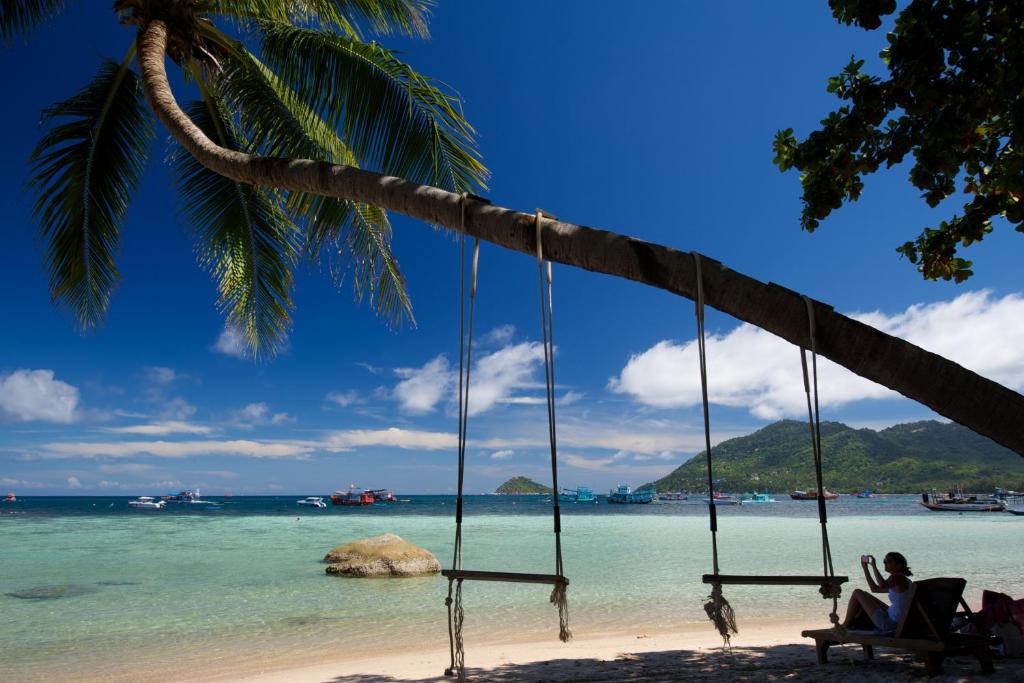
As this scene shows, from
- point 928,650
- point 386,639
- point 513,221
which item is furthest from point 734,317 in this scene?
point 386,639

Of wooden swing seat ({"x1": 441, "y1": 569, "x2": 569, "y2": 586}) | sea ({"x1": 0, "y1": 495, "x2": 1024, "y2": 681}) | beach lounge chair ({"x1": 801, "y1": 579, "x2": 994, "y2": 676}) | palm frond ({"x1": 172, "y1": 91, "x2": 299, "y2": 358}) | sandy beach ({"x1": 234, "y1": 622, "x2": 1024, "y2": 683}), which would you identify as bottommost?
sea ({"x1": 0, "y1": 495, "x2": 1024, "y2": 681})

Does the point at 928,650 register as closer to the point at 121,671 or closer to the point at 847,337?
the point at 847,337

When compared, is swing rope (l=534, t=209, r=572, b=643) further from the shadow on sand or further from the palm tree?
the shadow on sand

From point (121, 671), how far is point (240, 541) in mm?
19245

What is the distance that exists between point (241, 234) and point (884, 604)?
22.5 feet

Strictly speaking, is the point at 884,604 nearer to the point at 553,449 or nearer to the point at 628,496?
the point at 553,449

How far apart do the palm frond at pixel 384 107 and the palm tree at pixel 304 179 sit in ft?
0.04

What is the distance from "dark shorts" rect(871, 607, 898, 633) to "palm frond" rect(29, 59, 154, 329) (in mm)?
7743

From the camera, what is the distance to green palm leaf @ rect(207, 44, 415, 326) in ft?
20.3

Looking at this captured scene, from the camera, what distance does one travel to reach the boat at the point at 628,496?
75812 mm

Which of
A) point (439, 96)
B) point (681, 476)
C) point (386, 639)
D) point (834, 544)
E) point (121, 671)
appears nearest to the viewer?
point (439, 96)

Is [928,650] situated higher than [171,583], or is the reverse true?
[928,650]

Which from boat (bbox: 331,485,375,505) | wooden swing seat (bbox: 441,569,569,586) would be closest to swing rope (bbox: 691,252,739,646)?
wooden swing seat (bbox: 441,569,569,586)

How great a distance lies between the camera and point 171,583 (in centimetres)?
1366
